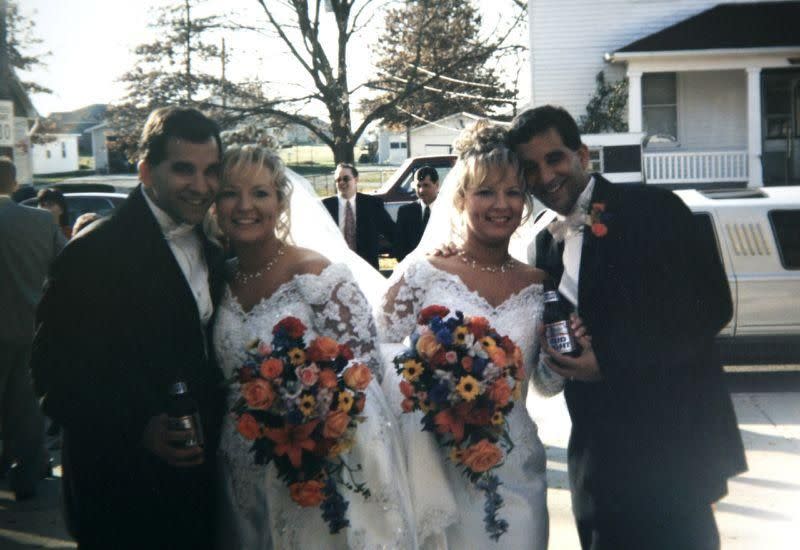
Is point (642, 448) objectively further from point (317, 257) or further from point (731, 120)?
point (731, 120)

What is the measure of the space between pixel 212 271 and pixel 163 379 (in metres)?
0.65

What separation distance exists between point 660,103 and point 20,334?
69.8ft

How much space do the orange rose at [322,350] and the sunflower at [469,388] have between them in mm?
477

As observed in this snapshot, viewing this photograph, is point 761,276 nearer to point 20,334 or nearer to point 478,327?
point 20,334

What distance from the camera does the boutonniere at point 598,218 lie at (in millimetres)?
3910

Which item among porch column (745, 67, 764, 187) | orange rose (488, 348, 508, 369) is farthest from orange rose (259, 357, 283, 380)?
porch column (745, 67, 764, 187)

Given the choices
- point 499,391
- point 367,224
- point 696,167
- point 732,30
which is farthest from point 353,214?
point 732,30

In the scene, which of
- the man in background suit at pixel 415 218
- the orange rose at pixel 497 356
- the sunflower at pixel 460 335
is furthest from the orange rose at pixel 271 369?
the man in background suit at pixel 415 218

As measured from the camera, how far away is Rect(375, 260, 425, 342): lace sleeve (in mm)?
4473

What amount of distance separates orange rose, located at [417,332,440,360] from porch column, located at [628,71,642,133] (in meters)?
21.9

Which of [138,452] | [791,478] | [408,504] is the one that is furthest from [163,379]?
[791,478]

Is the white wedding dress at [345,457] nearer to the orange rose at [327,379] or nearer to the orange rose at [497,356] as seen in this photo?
the orange rose at [327,379]

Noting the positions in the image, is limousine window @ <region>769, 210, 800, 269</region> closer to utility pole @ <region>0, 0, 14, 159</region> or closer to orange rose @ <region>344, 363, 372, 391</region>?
utility pole @ <region>0, 0, 14, 159</region>

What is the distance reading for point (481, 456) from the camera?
387cm
